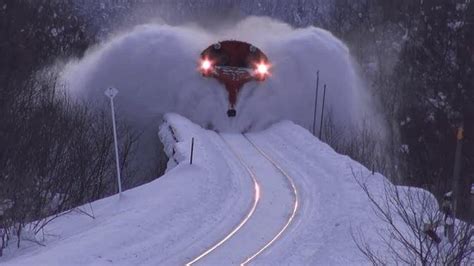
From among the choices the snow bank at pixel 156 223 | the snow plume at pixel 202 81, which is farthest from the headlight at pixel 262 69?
the snow bank at pixel 156 223

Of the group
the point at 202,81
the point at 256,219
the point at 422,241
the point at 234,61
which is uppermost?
the point at 234,61

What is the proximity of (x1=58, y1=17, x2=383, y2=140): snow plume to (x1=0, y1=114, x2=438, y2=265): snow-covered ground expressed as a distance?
5.81m

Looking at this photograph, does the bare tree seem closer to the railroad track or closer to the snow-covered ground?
the snow-covered ground

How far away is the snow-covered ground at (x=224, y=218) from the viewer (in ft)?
33.3

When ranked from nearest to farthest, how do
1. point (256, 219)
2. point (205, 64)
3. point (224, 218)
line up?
1. point (224, 218)
2. point (256, 219)
3. point (205, 64)

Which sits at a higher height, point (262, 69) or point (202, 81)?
point (262, 69)

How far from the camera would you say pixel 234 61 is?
24094 millimetres

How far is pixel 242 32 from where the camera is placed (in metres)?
28.1

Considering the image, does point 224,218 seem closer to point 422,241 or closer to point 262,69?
point 422,241

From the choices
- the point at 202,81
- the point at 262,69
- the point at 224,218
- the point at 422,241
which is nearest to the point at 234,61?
the point at 262,69

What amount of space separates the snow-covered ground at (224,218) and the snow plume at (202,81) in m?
5.81

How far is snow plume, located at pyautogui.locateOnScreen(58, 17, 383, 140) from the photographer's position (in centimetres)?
2373

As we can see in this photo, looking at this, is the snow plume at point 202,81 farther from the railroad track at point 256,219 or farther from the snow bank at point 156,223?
the snow bank at point 156,223

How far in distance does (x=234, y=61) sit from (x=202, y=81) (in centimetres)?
139
